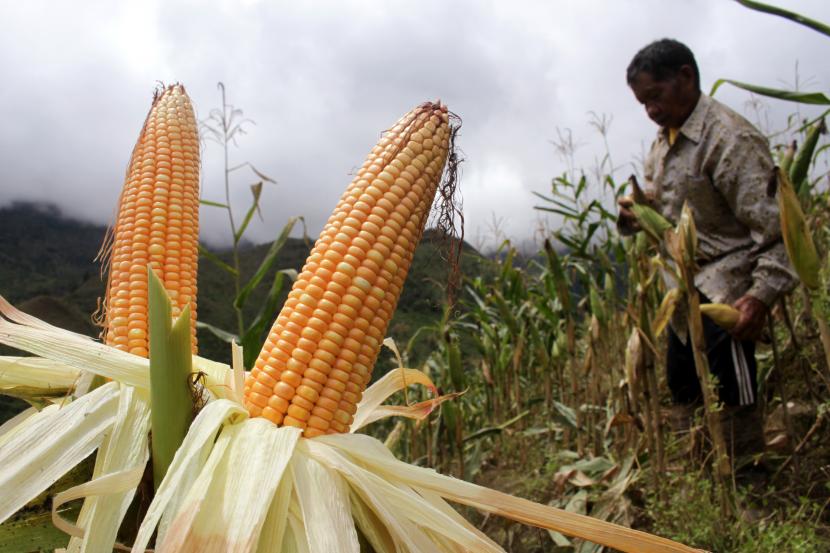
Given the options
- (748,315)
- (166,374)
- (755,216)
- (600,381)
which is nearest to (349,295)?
(166,374)

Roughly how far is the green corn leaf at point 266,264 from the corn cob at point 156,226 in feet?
3.08

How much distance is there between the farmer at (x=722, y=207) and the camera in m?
2.44

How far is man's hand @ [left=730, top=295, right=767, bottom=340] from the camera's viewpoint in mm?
2387

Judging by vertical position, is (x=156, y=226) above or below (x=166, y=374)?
above

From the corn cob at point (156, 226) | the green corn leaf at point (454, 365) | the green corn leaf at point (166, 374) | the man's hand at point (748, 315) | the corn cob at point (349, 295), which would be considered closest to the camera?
the green corn leaf at point (166, 374)

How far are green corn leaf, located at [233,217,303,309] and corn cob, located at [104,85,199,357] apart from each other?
938 mm

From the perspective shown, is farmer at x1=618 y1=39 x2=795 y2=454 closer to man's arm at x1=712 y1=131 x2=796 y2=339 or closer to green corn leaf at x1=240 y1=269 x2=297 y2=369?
man's arm at x1=712 y1=131 x2=796 y2=339

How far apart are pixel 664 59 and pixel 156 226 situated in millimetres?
2730

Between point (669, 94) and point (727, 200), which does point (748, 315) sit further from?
point (669, 94)

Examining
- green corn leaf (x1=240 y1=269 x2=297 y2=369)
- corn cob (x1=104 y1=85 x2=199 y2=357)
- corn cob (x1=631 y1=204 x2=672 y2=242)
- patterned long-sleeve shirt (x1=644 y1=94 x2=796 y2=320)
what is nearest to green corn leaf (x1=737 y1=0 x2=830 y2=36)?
corn cob (x1=631 y1=204 x2=672 y2=242)

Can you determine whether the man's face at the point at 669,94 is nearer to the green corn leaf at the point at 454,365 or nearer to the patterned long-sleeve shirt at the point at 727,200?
the patterned long-sleeve shirt at the point at 727,200

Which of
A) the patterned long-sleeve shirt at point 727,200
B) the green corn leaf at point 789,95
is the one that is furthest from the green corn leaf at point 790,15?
the patterned long-sleeve shirt at point 727,200

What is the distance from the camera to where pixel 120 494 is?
778 millimetres

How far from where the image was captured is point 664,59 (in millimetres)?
2795
